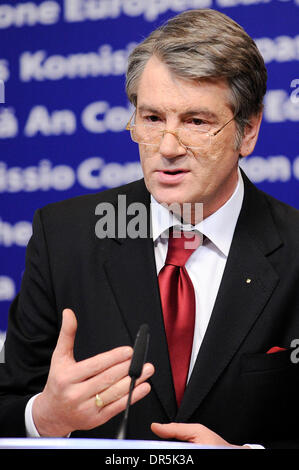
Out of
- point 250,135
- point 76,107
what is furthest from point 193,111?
point 76,107

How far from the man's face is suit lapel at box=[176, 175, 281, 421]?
155mm

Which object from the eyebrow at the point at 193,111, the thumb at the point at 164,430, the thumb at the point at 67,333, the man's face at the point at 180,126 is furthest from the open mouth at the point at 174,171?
the thumb at the point at 164,430

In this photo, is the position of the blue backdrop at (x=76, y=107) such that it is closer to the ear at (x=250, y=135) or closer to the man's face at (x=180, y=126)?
the ear at (x=250, y=135)

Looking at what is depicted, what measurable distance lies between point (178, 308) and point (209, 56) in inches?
23.5

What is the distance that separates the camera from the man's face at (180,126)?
144 centimetres

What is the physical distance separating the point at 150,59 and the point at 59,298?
0.63 meters

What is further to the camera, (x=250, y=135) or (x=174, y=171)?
(x=250, y=135)

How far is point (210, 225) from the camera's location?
1570mm

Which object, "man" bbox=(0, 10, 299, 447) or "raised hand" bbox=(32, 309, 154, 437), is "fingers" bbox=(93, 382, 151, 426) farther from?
"man" bbox=(0, 10, 299, 447)

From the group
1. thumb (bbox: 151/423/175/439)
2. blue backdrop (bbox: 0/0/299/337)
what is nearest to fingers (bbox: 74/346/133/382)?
thumb (bbox: 151/423/175/439)

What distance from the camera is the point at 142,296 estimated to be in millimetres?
1488

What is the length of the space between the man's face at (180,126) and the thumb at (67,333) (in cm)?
46

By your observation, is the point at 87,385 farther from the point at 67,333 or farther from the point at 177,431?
the point at 177,431

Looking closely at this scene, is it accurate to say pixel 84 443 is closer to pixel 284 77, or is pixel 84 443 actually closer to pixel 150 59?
pixel 150 59
